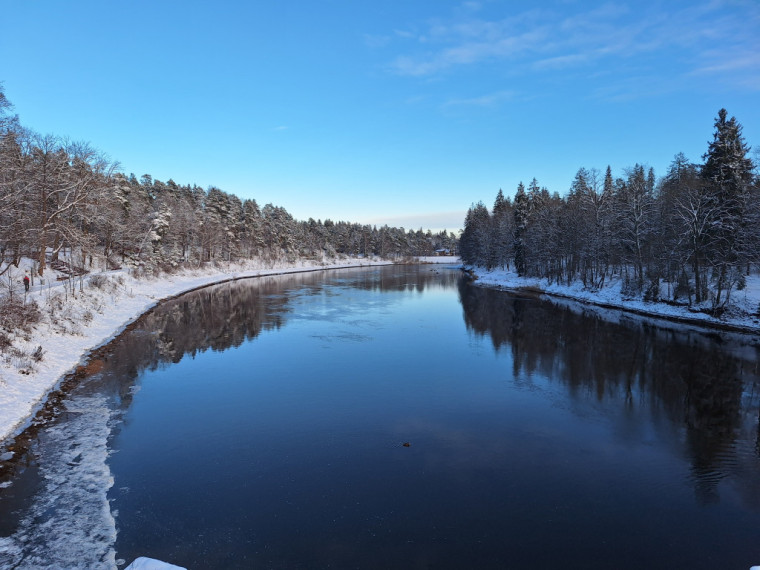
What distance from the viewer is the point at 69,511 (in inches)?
325

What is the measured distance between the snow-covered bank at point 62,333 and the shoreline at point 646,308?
38303 millimetres

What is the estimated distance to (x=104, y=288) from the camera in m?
33.9

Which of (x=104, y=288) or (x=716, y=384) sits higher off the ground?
(x=104, y=288)

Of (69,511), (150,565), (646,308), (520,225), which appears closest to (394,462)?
(150,565)

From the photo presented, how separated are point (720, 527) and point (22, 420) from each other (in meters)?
17.8

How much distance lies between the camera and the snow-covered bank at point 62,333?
43.7ft

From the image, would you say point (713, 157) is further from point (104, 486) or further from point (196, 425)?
point (104, 486)

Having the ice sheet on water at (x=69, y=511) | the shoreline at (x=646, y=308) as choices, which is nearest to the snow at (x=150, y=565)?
the ice sheet on water at (x=69, y=511)

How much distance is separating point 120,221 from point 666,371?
54.9 m

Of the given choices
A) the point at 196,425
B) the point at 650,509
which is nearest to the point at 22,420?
the point at 196,425

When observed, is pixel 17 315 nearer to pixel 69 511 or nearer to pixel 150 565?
pixel 69 511

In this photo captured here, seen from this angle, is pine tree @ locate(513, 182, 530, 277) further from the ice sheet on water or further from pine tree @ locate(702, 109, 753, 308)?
the ice sheet on water

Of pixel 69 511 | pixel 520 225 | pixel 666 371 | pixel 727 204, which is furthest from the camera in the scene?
pixel 520 225

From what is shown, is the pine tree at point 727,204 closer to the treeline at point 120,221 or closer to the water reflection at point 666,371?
the water reflection at point 666,371
